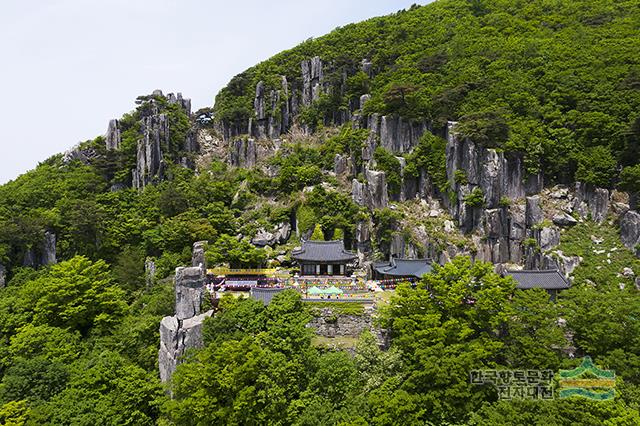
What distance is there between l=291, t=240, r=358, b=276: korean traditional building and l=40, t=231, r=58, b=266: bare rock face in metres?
20.2

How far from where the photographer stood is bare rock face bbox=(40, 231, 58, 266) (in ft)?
102

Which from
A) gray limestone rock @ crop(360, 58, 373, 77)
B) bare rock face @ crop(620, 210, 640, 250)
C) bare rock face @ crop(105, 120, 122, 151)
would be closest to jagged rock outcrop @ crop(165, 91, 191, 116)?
bare rock face @ crop(105, 120, 122, 151)

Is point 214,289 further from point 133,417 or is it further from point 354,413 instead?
point 354,413

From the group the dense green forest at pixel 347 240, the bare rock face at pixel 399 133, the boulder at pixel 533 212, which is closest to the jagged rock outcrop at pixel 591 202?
the dense green forest at pixel 347 240

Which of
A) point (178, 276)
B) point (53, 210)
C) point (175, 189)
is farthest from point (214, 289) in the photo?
point (53, 210)

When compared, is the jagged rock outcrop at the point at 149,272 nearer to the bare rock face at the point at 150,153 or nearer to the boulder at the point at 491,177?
the bare rock face at the point at 150,153

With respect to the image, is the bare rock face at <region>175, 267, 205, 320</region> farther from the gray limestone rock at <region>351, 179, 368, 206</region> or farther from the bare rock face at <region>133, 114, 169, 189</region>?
the bare rock face at <region>133, 114, 169, 189</region>

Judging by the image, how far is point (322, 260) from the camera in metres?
27.4

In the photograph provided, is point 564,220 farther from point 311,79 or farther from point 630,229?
point 311,79

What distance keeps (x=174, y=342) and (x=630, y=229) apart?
2980cm

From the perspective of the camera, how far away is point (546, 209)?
29.8 m

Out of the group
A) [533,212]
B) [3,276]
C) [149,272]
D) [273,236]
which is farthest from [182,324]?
[533,212]

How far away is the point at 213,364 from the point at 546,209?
27187 mm

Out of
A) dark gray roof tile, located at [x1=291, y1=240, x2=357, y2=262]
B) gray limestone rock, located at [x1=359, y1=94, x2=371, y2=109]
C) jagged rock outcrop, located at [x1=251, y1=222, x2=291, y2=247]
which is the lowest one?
dark gray roof tile, located at [x1=291, y1=240, x2=357, y2=262]
